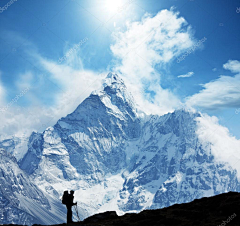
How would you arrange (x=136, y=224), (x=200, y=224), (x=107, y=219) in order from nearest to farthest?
(x=200, y=224)
(x=136, y=224)
(x=107, y=219)

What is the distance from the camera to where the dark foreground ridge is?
90.9 feet

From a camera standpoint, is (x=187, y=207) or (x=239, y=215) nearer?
(x=239, y=215)

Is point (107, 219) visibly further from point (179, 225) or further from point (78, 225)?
point (179, 225)

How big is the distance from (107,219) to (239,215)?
586 inches

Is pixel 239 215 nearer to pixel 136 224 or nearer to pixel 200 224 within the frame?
pixel 200 224

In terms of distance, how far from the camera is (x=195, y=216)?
3008cm

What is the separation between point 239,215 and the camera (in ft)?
89.9

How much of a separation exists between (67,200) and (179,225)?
1377cm

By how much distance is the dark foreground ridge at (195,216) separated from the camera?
2772cm

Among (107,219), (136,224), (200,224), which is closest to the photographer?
(200,224)

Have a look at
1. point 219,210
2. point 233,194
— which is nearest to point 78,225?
point 219,210

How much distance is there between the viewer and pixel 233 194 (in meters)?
35.4

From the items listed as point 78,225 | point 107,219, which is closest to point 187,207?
point 107,219

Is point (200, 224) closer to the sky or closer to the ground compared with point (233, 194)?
closer to the ground
